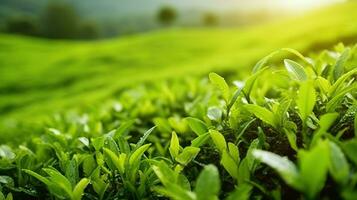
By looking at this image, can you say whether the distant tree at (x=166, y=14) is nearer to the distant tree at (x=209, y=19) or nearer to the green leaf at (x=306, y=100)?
the distant tree at (x=209, y=19)

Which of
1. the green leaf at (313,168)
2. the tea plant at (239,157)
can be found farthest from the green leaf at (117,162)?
the green leaf at (313,168)

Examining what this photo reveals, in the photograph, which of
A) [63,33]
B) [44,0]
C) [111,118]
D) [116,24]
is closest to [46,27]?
[63,33]

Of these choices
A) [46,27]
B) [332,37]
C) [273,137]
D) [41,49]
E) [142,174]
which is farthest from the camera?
[46,27]

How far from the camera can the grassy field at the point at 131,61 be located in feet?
49.1

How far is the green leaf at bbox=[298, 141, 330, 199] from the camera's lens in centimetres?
120

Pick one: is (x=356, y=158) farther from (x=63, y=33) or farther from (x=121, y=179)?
(x=63, y=33)

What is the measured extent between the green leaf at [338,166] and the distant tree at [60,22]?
7562 cm

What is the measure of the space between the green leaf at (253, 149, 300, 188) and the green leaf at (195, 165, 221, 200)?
149 mm

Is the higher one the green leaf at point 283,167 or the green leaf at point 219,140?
the green leaf at point 283,167

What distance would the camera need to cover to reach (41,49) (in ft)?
109

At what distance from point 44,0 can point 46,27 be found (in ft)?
358

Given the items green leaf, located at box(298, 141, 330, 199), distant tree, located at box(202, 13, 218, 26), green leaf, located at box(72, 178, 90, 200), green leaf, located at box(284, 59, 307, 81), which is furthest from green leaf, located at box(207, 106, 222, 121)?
distant tree, located at box(202, 13, 218, 26)

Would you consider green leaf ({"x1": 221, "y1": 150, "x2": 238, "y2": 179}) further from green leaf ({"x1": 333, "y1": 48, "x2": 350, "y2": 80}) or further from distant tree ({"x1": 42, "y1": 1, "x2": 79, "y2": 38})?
distant tree ({"x1": 42, "y1": 1, "x2": 79, "y2": 38})

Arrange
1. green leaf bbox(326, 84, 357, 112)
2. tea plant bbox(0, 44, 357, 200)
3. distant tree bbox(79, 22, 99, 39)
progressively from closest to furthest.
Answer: tea plant bbox(0, 44, 357, 200), green leaf bbox(326, 84, 357, 112), distant tree bbox(79, 22, 99, 39)
